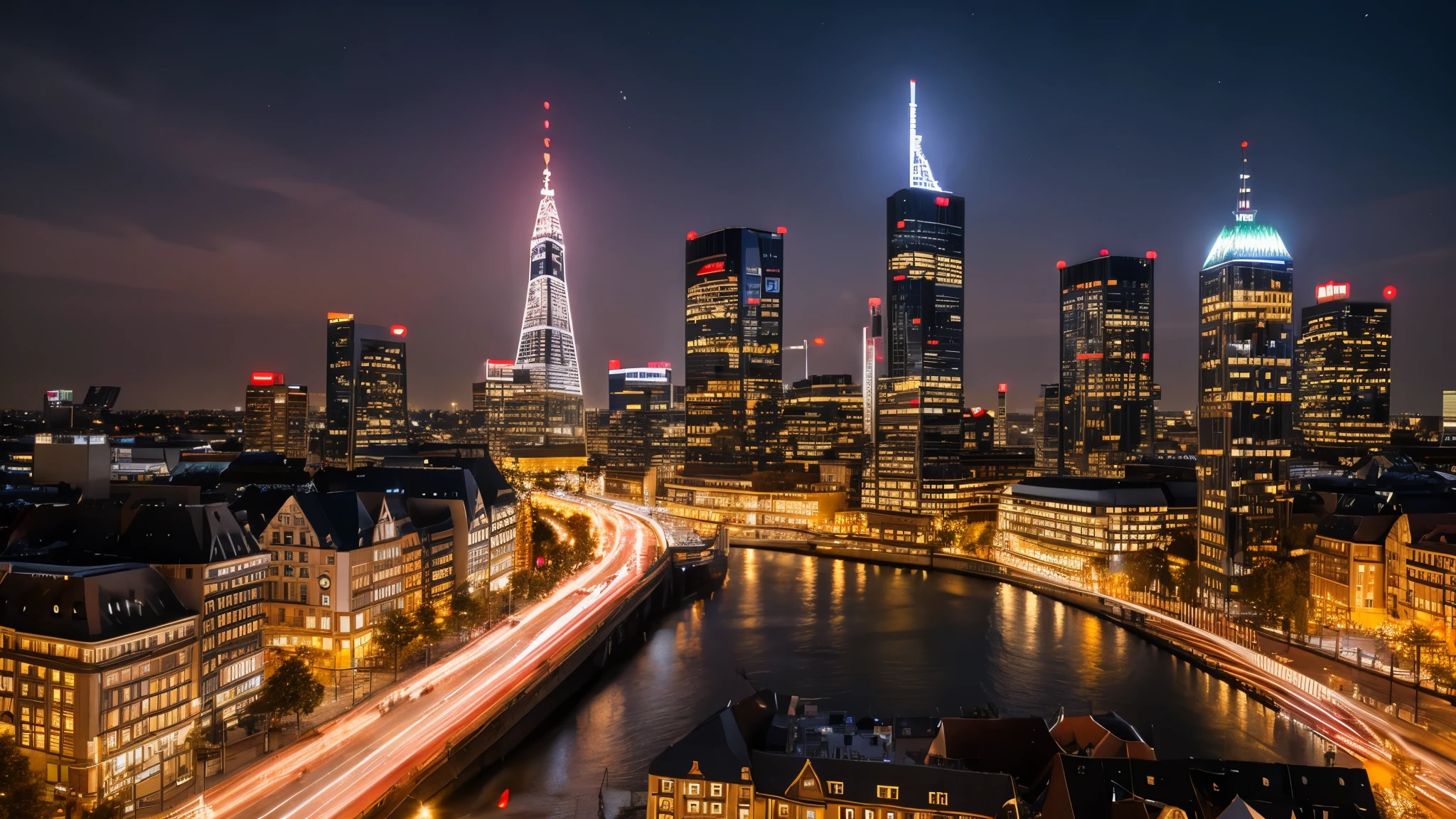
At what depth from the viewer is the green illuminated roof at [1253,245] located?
52.7 meters

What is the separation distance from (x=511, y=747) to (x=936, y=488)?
64.5 meters

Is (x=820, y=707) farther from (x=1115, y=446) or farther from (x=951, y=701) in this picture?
(x=1115, y=446)

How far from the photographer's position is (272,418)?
134m

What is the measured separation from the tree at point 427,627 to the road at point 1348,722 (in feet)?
100

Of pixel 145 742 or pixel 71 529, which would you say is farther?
pixel 71 529

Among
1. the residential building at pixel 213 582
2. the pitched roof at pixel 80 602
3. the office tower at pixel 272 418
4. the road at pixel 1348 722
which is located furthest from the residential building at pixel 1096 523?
the office tower at pixel 272 418

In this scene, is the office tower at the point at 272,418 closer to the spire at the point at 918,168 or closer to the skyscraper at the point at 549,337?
the skyscraper at the point at 549,337

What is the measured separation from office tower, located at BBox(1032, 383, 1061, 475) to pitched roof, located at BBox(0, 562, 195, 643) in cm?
11264

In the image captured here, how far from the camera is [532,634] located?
3775cm

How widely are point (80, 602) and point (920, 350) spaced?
82.3 metres

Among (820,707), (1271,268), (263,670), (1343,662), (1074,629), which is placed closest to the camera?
(263,670)

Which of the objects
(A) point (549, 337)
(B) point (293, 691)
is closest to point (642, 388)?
(A) point (549, 337)

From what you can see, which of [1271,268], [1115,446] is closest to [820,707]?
[1271,268]

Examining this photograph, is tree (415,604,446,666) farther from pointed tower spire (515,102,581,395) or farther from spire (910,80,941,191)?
pointed tower spire (515,102,581,395)
